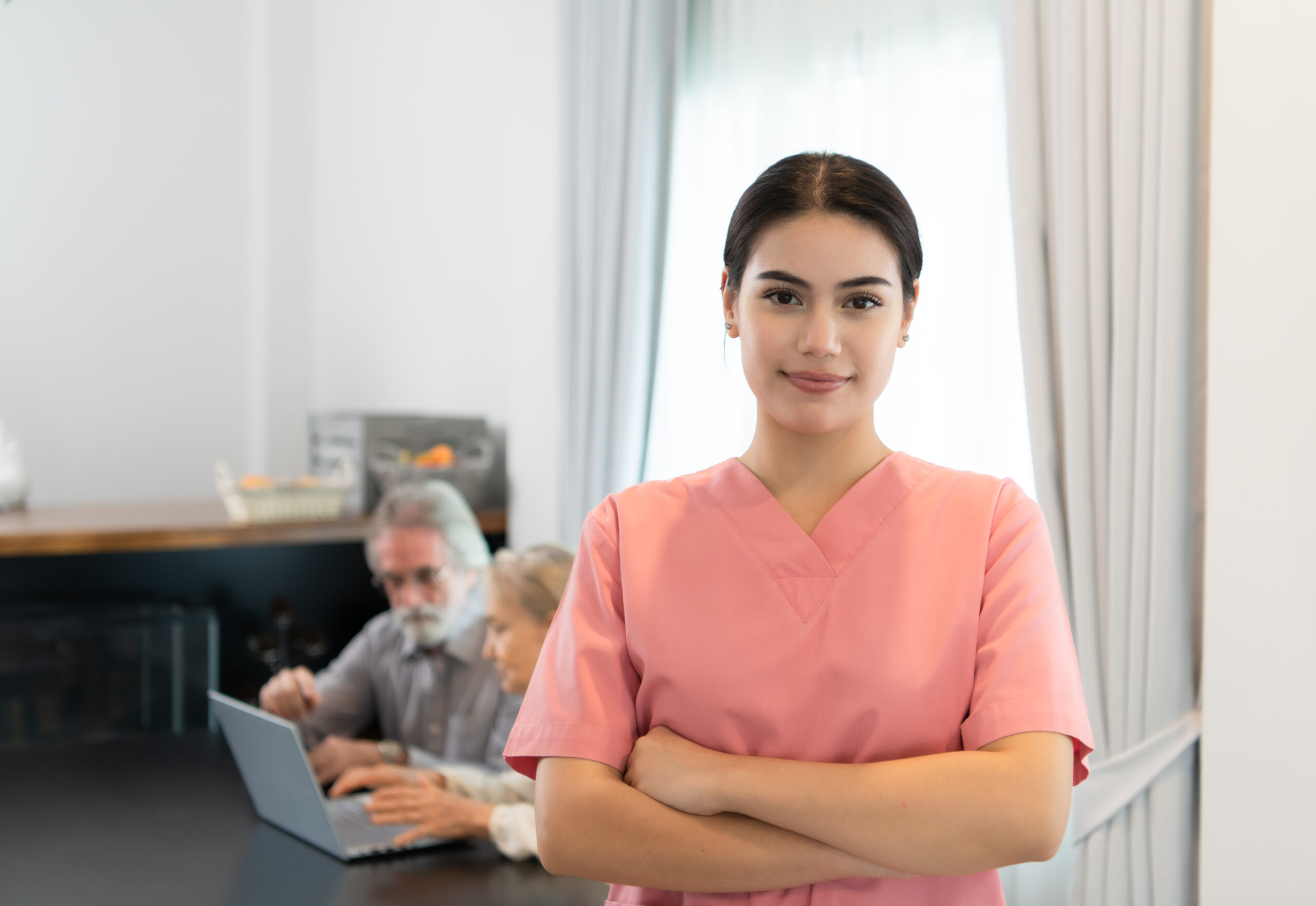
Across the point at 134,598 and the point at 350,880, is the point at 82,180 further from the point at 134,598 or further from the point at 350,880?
the point at 350,880

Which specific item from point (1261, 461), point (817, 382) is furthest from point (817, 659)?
point (1261, 461)

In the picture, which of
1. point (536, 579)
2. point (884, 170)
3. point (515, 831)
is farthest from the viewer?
point (884, 170)

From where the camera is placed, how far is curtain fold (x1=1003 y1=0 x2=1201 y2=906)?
153 cm

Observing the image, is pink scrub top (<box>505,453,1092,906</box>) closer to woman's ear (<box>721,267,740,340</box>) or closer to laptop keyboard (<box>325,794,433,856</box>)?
woman's ear (<box>721,267,740,340</box>)

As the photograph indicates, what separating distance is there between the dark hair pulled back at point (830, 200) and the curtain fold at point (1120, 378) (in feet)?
2.48

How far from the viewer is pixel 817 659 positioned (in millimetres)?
928

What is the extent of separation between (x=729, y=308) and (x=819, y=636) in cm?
32

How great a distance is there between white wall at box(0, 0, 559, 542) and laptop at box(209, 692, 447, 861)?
1.36 meters

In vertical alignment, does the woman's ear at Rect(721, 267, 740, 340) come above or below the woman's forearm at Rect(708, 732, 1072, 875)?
above

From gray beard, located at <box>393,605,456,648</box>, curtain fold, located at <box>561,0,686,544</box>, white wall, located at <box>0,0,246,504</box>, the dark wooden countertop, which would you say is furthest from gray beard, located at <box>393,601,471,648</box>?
white wall, located at <box>0,0,246,504</box>

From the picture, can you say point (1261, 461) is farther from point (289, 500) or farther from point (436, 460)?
point (289, 500)

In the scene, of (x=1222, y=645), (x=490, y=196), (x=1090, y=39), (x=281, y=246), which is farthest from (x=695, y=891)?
(x=281, y=246)

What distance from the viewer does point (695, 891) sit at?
92 centimetres

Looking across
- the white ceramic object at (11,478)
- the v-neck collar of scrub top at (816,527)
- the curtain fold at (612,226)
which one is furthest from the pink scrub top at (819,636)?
the white ceramic object at (11,478)
